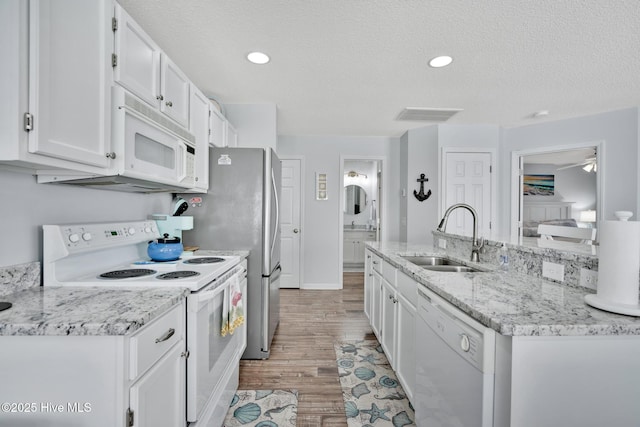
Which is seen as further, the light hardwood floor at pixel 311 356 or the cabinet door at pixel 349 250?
the cabinet door at pixel 349 250

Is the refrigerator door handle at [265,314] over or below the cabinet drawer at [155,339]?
below

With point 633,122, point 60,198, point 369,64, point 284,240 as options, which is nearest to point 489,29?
point 369,64

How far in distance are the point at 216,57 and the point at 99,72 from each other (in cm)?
127

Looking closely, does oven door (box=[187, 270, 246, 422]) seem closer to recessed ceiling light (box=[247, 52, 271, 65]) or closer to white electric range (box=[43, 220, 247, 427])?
white electric range (box=[43, 220, 247, 427])

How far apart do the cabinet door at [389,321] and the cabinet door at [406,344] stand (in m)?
0.09

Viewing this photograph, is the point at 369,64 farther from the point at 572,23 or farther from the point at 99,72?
the point at 99,72

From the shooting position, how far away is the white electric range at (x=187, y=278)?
125 cm

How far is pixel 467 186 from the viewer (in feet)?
13.5

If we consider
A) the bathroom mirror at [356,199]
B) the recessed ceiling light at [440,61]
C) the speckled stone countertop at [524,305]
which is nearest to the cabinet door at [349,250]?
the bathroom mirror at [356,199]

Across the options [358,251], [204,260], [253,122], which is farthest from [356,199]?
[204,260]

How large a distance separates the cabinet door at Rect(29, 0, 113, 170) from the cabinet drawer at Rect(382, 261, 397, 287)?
1753mm

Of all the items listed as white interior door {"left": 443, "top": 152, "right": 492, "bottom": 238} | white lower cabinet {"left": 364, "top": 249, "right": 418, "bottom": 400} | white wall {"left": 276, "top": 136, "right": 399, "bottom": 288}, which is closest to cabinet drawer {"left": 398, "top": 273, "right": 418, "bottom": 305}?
white lower cabinet {"left": 364, "top": 249, "right": 418, "bottom": 400}

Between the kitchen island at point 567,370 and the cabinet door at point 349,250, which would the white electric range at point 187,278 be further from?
the cabinet door at point 349,250

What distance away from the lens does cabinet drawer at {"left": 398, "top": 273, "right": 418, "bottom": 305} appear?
1.59 meters
